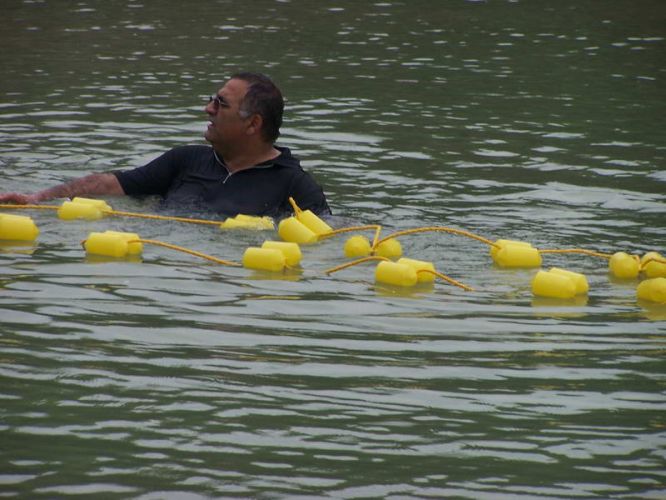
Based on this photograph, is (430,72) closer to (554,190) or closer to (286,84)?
(286,84)

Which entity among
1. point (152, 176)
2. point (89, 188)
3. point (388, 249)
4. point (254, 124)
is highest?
point (254, 124)

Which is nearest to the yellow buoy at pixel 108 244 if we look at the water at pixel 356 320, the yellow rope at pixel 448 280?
the water at pixel 356 320

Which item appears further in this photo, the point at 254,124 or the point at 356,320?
the point at 254,124

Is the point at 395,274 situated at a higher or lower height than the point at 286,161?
lower

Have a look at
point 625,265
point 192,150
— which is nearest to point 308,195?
point 192,150

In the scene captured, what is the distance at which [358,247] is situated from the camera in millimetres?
8688

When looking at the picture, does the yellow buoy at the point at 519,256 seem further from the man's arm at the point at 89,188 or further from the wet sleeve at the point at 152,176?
the man's arm at the point at 89,188

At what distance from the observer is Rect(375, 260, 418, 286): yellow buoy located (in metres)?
7.93

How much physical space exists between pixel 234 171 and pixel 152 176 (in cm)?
64

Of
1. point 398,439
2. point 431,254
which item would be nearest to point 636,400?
point 398,439

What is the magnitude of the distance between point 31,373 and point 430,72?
11.5 meters

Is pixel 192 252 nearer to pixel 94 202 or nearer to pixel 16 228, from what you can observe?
pixel 16 228

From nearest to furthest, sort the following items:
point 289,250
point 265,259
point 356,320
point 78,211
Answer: point 356,320, point 265,259, point 289,250, point 78,211

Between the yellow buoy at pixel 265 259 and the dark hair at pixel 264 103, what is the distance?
1744 mm
